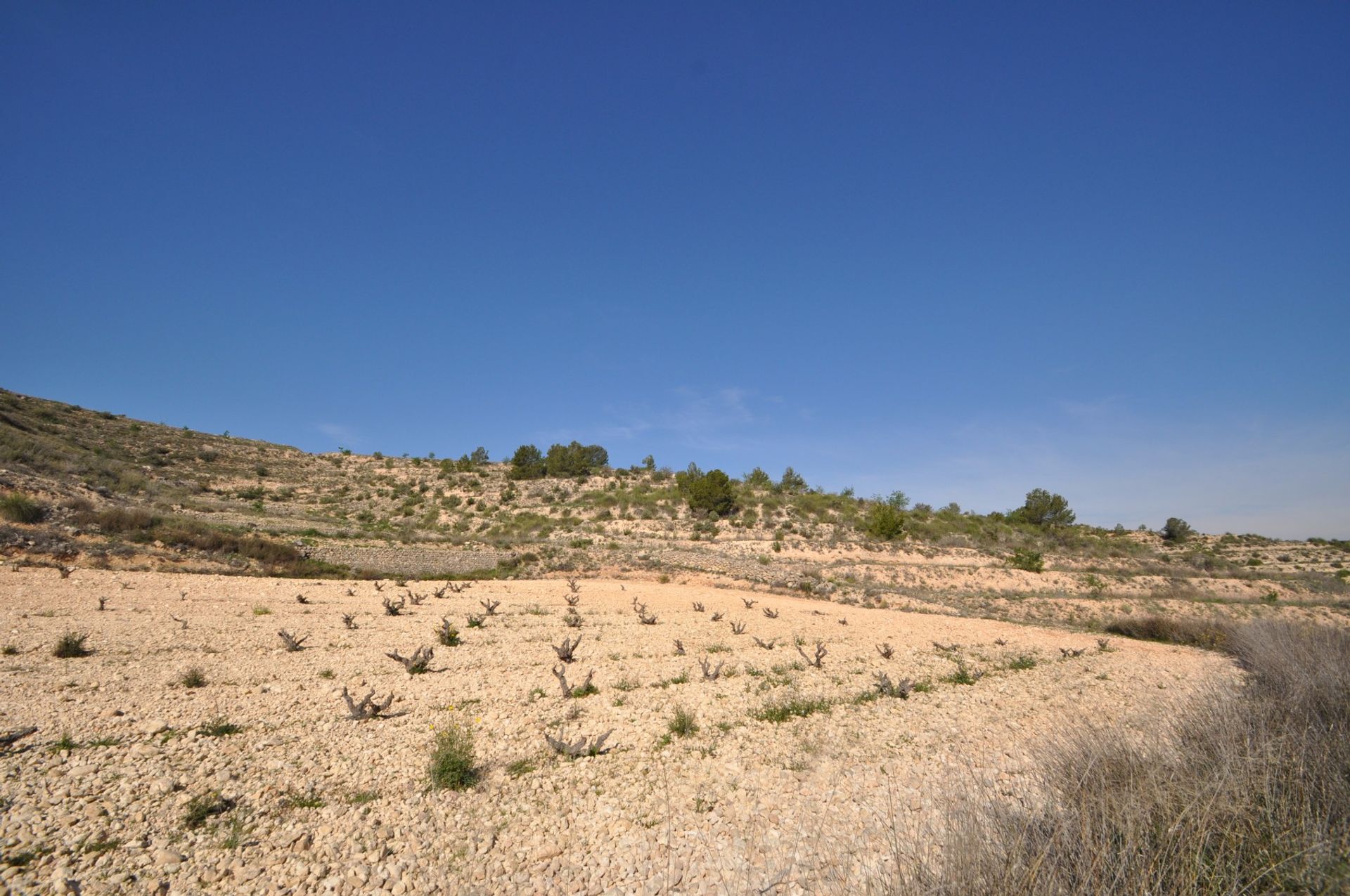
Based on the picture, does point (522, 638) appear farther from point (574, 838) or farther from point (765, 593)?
point (765, 593)

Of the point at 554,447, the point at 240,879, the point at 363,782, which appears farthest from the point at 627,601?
the point at 554,447

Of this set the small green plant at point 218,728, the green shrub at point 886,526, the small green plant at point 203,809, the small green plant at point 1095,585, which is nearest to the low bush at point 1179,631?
the small green plant at point 1095,585

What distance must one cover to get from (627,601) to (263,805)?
13776 mm

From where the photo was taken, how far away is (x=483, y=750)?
23.2 feet

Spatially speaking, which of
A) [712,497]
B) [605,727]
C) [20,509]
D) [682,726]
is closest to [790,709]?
[682,726]

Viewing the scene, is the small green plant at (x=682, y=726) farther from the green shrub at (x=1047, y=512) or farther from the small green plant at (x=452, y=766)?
the green shrub at (x=1047, y=512)

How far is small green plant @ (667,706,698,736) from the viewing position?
25.4ft

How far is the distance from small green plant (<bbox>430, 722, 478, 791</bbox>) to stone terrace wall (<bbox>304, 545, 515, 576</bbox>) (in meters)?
19.0

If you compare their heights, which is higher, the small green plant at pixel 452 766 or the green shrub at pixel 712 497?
the green shrub at pixel 712 497

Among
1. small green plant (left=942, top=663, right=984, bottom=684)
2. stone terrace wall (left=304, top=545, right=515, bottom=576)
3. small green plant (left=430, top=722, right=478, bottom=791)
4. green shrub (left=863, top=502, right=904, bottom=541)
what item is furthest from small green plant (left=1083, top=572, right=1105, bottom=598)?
small green plant (left=430, top=722, right=478, bottom=791)

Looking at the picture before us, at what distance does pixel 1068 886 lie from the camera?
10.5 ft

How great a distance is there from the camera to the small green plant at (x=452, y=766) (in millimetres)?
6059

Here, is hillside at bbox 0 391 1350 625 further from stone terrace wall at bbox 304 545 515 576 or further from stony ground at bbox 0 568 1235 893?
stony ground at bbox 0 568 1235 893

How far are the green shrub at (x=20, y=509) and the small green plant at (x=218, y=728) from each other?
17.9m
